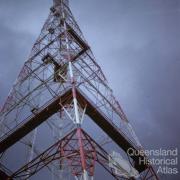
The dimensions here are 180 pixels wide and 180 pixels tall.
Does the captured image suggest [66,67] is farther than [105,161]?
Yes

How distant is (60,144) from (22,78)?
34.8ft

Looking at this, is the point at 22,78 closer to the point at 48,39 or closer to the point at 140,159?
the point at 48,39

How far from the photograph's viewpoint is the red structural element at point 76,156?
553 inches

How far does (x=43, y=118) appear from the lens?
19.3m

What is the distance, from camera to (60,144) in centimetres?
1560

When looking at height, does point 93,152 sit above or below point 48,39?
below

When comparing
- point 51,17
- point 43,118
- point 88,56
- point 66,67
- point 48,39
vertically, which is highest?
point 51,17

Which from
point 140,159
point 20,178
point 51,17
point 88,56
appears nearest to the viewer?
point 20,178

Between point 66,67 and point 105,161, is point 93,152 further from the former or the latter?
point 66,67

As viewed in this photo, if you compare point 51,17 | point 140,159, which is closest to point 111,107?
point 140,159

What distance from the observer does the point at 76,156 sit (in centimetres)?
1538

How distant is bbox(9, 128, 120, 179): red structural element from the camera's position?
553 inches

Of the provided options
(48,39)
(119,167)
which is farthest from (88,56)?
(119,167)

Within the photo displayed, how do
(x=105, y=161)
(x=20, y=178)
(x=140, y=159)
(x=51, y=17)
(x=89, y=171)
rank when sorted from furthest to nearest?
(x=51, y=17), (x=140, y=159), (x=20, y=178), (x=105, y=161), (x=89, y=171)
